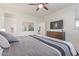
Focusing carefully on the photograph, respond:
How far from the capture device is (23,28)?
4.74ft

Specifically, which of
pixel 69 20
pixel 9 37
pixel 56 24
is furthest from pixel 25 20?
pixel 69 20

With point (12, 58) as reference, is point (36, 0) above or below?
above

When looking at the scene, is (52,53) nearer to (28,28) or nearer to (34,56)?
(34,56)

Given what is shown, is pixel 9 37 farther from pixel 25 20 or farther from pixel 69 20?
pixel 69 20

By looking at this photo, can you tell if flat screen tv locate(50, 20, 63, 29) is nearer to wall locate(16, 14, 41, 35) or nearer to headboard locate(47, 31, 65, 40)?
headboard locate(47, 31, 65, 40)

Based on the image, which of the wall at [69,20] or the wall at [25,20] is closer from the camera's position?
the wall at [69,20]

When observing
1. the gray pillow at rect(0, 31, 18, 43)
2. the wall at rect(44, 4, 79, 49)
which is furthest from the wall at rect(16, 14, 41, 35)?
the wall at rect(44, 4, 79, 49)

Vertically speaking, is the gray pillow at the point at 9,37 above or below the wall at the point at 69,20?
below

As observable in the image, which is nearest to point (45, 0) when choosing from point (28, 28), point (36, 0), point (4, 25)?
point (36, 0)

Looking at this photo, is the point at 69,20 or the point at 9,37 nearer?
the point at 69,20

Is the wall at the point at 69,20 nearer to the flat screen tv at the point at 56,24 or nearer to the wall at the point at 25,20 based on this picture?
the flat screen tv at the point at 56,24

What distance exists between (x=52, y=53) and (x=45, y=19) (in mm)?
745

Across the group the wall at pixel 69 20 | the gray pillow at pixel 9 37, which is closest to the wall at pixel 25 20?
the gray pillow at pixel 9 37

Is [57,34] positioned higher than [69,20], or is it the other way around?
[69,20]
